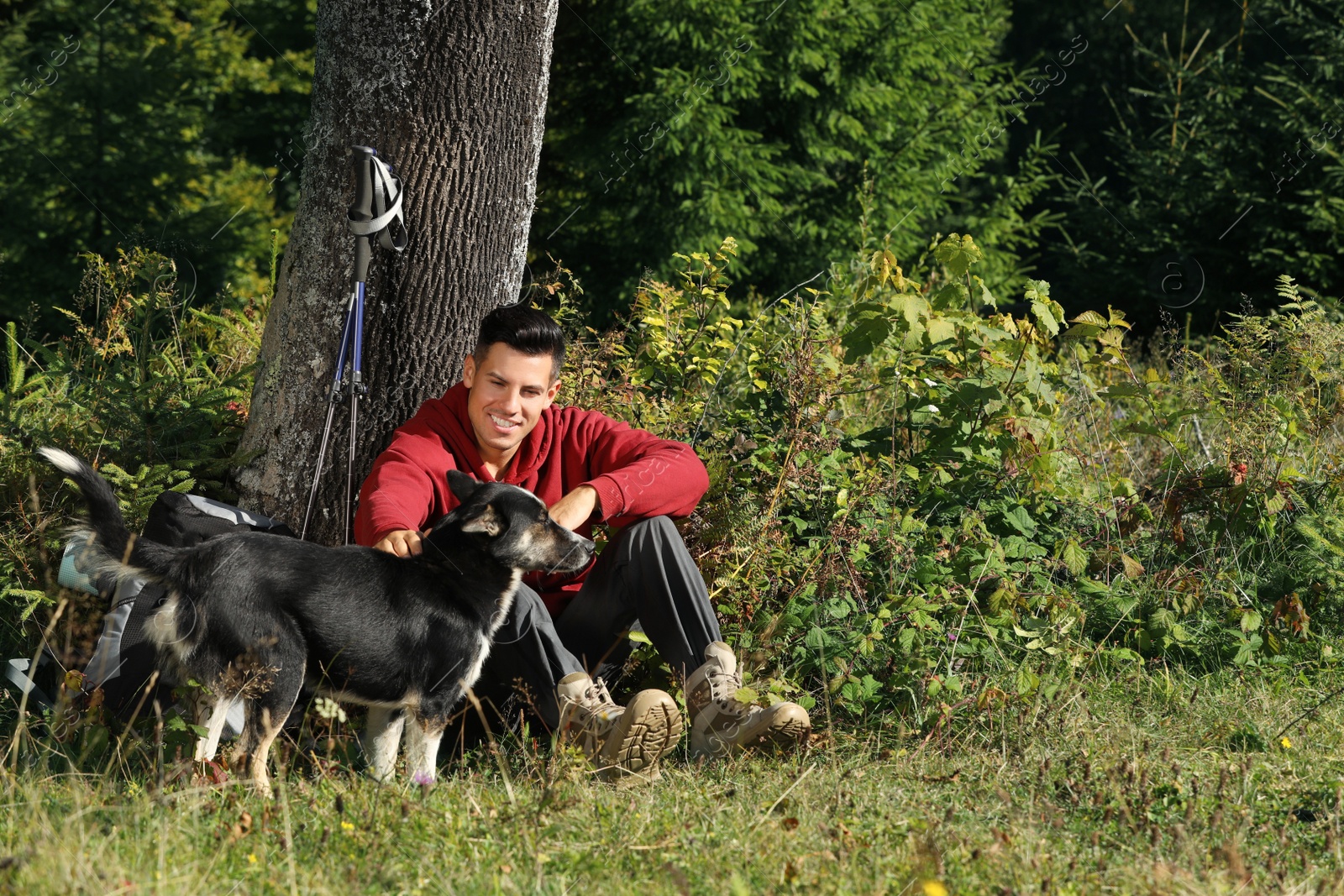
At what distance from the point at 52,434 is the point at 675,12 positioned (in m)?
8.57

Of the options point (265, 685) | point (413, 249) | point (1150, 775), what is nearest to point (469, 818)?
point (265, 685)

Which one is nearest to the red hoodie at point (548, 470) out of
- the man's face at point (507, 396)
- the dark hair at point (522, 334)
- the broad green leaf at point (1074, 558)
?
the man's face at point (507, 396)

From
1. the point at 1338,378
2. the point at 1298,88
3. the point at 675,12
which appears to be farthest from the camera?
the point at 675,12

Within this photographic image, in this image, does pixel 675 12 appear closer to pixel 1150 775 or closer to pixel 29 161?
pixel 29 161

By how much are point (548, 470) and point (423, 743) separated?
3.49 feet

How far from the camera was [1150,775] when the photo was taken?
331 cm

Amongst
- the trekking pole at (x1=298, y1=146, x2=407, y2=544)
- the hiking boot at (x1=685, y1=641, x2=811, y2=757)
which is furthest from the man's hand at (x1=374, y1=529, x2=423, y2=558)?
the hiking boot at (x1=685, y1=641, x2=811, y2=757)

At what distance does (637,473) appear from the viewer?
12.4 ft

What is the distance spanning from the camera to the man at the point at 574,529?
3.56 m

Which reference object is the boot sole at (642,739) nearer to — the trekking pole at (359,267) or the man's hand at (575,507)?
the man's hand at (575,507)

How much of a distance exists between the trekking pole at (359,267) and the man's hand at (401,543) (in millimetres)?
836

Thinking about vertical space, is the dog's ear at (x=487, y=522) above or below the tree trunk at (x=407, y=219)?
below

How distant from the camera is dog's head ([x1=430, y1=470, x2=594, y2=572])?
3.55 m

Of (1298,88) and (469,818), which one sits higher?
(1298,88)
